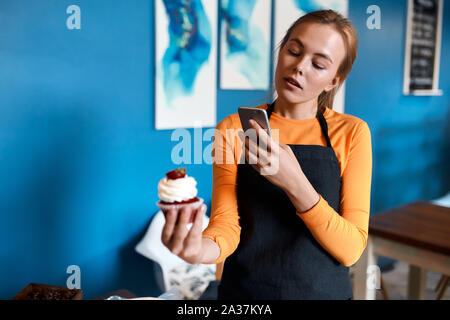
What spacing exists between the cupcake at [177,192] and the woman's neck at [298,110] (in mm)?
284

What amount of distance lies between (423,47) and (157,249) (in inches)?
115

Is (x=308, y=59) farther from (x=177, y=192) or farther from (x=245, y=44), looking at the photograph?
(x=245, y=44)

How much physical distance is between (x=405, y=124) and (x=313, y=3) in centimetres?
151

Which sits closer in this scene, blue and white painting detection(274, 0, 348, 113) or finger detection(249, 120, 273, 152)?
finger detection(249, 120, 273, 152)

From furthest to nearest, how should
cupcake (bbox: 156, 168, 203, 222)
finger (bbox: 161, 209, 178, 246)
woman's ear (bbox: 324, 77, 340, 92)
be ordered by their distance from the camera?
1. woman's ear (bbox: 324, 77, 340, 92)
2. cupcake (bbox: 156, 168, 203, 222)
3. finger (bbox: 161, 209, 178, 246)

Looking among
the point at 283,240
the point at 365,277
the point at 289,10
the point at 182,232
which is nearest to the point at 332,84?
the point at 283,240

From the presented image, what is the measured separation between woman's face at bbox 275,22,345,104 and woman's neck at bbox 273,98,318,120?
0.07 metres

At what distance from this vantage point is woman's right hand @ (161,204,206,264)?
678 mm

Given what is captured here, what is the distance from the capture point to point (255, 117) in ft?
2.49

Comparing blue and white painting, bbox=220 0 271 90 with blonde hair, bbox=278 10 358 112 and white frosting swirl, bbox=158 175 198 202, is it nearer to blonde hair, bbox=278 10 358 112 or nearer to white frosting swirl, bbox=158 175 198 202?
blonde hair, bbox=278 10 358 112

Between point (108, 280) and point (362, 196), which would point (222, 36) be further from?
point (362, 196)

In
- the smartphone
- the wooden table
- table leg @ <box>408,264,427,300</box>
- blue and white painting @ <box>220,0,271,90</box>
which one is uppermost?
blue and white painting @ <box>220,0,271,90</box>

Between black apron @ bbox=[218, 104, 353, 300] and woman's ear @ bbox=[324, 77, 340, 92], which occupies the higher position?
woman's ear @ bbox=[324, 77, 340, 92]

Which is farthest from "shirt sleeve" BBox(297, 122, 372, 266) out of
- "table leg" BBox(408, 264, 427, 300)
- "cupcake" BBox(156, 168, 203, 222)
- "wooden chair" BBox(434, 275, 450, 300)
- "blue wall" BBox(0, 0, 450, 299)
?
"wooden chair" BBox(434, 275, 450, 300)
